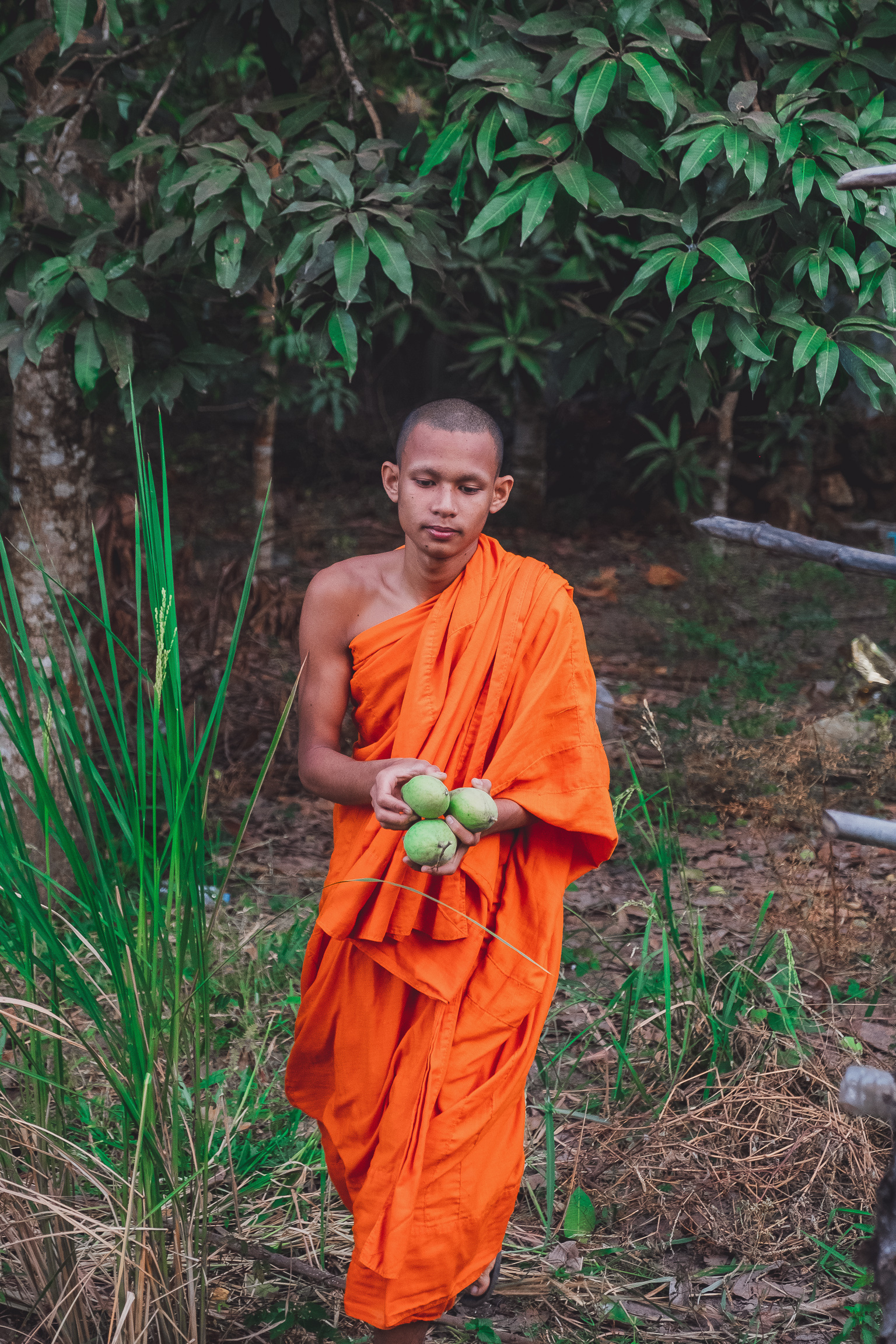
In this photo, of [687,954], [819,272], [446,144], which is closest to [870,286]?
[819,272]

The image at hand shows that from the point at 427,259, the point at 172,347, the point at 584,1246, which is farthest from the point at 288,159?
the point at 584,1246

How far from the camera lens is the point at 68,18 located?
8.63 feet

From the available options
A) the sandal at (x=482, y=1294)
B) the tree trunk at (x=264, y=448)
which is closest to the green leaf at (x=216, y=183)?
the sandal at (x=482, y=1294)

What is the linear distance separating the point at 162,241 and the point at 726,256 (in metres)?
1.46

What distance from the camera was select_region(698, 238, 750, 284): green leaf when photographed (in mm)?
2428

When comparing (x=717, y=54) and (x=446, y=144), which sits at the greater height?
(x=717, y=54)

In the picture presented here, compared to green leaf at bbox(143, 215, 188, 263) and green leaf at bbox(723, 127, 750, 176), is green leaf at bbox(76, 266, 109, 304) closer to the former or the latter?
green leaf at bbox(143, 215, 188, 263)

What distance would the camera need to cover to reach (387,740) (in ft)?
6.79

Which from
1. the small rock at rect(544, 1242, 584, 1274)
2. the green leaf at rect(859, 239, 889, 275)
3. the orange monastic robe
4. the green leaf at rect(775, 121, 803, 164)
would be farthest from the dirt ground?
the green leaf at rect(775, 121, 803, 164)

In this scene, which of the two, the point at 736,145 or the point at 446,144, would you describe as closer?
the point at 736,145

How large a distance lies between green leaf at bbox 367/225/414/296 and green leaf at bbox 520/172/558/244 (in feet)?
1.04

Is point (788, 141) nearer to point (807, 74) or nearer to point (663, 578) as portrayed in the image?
point (807, 74)

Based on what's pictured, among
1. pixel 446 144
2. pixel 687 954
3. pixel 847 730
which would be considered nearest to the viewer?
pixel 446 144

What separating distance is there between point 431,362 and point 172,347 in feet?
23.8
